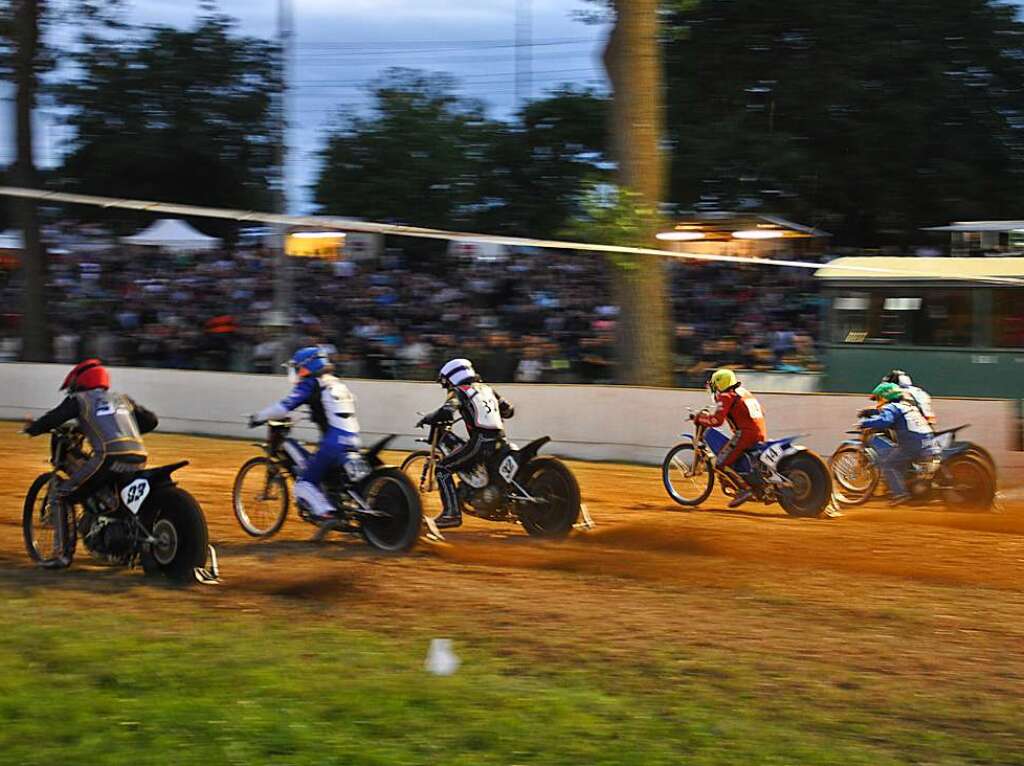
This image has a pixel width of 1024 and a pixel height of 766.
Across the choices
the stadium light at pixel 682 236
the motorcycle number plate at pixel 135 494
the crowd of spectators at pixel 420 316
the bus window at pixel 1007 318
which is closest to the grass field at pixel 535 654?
the motorcycle number plate at pixel 135 494

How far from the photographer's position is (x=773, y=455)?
13531mm

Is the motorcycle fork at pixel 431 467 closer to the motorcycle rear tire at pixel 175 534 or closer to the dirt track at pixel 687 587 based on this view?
the dirt track at pixel 687 587

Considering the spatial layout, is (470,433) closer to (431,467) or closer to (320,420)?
(431,467)

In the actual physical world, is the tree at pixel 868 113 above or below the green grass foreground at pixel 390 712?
above

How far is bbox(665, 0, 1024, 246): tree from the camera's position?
112 ft

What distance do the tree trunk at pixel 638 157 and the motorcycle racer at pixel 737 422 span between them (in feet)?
18.2

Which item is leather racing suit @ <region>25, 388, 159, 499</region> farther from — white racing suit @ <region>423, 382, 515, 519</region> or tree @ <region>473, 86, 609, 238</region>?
tree @ <region>473, 86, 609, 238</region>

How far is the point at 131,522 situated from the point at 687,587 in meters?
3.85

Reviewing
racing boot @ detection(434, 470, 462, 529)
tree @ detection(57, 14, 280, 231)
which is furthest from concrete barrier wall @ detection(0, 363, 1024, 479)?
tree @ detection(57, 14, 280, 231)

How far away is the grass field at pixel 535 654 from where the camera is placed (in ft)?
18.9

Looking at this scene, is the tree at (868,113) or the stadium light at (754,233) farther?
the tree at (868,113)

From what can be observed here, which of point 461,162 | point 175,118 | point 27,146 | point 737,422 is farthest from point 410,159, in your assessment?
point 737,422

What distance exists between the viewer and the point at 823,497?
1323 cm

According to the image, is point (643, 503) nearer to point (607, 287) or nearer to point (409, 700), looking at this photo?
point (409, 700)
